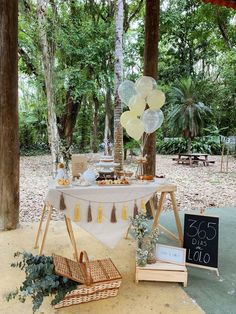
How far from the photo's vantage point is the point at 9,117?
3.06m

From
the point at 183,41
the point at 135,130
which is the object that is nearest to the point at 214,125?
the point at 183,41

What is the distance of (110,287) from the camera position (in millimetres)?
1897

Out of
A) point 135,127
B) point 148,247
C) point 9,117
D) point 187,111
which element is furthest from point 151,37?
point 187,111

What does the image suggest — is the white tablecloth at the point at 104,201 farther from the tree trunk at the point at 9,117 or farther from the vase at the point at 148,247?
the tree trunk at the point at 9,117

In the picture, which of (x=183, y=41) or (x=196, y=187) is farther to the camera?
(x=183, y=41)

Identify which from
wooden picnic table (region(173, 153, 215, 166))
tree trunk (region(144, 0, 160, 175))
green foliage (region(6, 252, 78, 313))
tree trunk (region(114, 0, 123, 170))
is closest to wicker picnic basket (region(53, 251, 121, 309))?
green foliage (region(6, 252, 78, 313))

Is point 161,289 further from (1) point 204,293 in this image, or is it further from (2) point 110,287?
(2) point 110,287

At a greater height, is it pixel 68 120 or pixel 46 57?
pixel 46 57

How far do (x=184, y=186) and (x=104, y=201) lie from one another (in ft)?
12.0

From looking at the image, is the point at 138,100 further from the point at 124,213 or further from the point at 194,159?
the point at 194,159

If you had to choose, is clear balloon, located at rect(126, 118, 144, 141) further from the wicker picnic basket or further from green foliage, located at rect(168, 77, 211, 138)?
green foliage, located at rect(168, 77, 211, 138)

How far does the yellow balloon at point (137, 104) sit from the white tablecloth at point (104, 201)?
2.24 ft

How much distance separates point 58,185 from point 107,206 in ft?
1.38

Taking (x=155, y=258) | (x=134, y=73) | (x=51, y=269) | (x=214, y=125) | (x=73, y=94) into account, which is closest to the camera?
(x=51, y=269)
